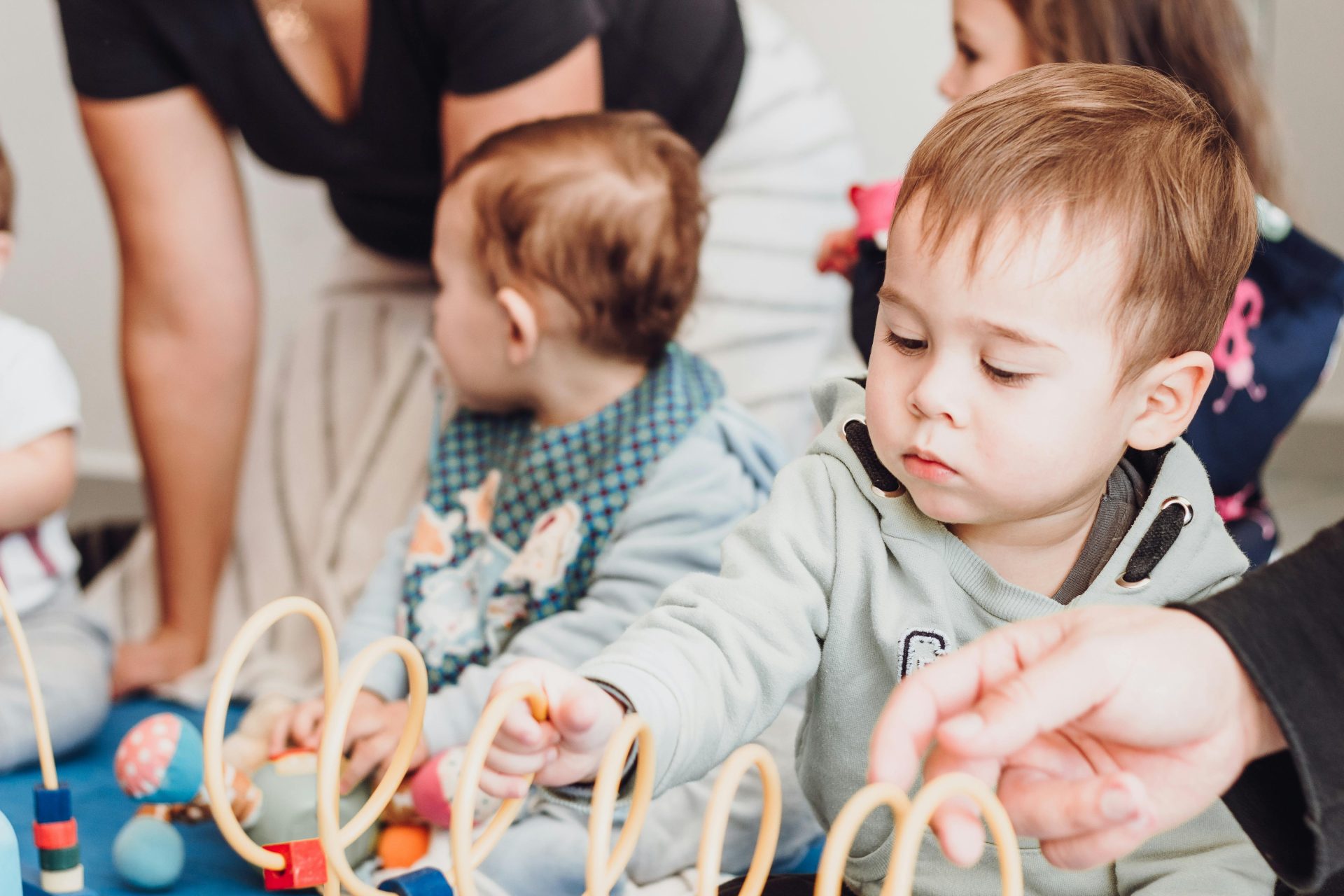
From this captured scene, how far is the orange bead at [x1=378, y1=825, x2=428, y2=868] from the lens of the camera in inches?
37.9

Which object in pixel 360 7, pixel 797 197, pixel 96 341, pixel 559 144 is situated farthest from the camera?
pixel 96 341

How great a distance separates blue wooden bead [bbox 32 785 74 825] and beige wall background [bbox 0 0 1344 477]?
1.25 m

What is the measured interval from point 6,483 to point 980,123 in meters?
0.94

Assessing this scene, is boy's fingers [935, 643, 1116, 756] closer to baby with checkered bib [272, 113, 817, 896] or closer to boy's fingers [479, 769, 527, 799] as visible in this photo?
boy's fingers [479, 769, 527, 799]

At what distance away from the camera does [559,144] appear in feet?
3.80

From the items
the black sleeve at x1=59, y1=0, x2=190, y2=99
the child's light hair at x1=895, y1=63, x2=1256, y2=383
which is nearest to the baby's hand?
the child's light hair at x1=895, y1=63, x2=1256, y2=383

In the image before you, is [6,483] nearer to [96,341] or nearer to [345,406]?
[345,406]

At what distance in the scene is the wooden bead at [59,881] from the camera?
803 millimetres

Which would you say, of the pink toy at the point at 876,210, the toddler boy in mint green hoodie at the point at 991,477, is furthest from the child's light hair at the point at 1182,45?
the toddler boy in mint green hoodie at the point at 991,477

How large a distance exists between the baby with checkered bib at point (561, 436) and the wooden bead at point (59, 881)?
23 centimetres

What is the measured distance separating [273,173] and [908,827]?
6.22ft

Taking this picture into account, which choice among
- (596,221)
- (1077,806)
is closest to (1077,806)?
(1077,806)

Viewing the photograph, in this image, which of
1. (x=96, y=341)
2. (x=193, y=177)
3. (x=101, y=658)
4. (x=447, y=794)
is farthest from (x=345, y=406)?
(x=96, y=341)

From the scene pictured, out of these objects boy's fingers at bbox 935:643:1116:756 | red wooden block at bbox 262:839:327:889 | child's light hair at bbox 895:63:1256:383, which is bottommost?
red wooden block at bbox 262:839:327:889
